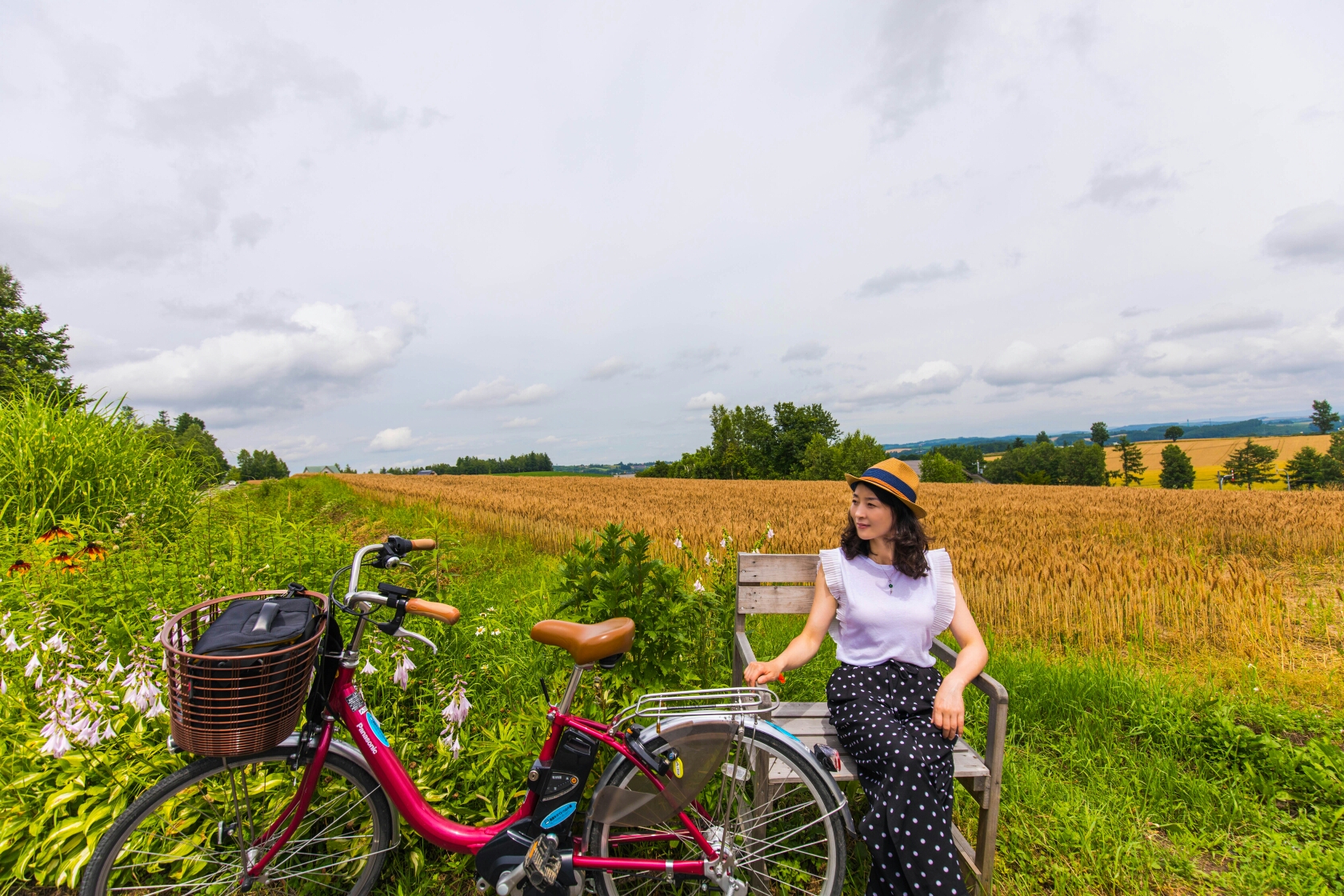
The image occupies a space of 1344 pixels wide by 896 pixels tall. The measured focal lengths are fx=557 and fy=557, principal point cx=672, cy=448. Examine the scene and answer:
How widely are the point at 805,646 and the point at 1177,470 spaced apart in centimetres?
10305

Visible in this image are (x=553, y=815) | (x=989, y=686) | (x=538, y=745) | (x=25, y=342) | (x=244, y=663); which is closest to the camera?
(x=244, y=663)

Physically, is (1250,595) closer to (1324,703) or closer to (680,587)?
(1324,703)

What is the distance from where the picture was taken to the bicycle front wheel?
2061 mm

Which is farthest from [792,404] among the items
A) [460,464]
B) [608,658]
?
[608,658]

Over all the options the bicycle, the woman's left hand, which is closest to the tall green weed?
the bicycle

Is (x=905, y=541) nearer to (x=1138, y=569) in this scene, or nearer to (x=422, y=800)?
(x=422, y=800)

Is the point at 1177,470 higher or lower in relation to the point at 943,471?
→ lower

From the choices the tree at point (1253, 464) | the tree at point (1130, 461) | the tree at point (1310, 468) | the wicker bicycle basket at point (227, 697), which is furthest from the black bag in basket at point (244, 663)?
the tree at point (1130, 461)

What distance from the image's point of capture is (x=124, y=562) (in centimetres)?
368

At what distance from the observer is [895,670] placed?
8.79 ft

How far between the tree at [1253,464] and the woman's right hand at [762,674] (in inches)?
3801

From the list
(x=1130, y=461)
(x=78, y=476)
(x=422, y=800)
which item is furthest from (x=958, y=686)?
(x=1130, y=461)

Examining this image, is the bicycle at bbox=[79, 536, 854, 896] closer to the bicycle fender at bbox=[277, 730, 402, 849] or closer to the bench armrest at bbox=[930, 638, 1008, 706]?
the bicycle fender at bbox=[277, 730, 402, 849]

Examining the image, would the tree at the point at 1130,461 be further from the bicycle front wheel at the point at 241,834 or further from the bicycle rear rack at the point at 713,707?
the bicycle front wheel at the point at 241,834
